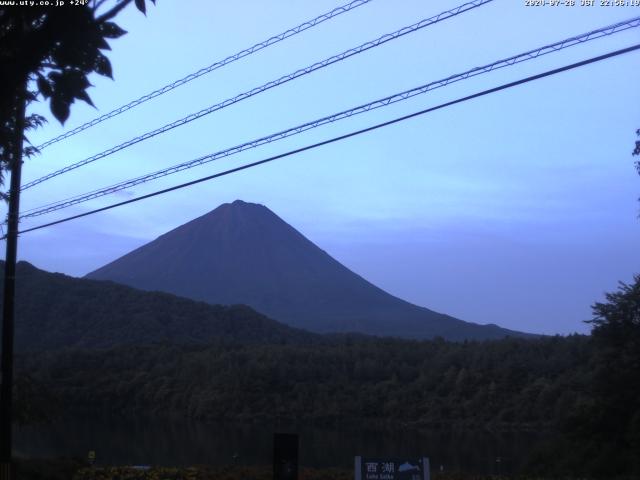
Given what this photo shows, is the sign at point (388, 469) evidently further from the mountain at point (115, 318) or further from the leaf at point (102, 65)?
the mountain at point (115, 318)

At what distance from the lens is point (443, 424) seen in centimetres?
4541

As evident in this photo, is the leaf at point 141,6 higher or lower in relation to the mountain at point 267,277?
lower

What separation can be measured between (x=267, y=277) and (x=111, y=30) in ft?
501

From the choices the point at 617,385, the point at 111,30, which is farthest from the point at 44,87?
the point at 617,385

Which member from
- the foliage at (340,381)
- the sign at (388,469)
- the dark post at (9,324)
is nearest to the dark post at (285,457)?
the sign at (388,469)

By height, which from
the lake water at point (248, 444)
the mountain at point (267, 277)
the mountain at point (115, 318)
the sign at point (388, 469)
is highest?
the mountain at point (267, 277)

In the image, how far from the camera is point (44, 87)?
5.29 metres

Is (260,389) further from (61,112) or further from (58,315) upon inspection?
(61,112)

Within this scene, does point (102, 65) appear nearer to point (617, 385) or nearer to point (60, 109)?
point (60, 109)

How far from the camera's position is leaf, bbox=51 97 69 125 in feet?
17.1

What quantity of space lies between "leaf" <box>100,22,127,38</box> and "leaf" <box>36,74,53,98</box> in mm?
461

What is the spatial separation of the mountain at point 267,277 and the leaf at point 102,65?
121817mm

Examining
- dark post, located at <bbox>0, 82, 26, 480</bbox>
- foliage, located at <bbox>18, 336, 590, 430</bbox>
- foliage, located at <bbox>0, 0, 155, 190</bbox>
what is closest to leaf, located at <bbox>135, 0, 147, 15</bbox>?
foliage, located at <bbox>0, 0, 155, 190</bbox>

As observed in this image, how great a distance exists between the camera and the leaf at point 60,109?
5.22 meters
